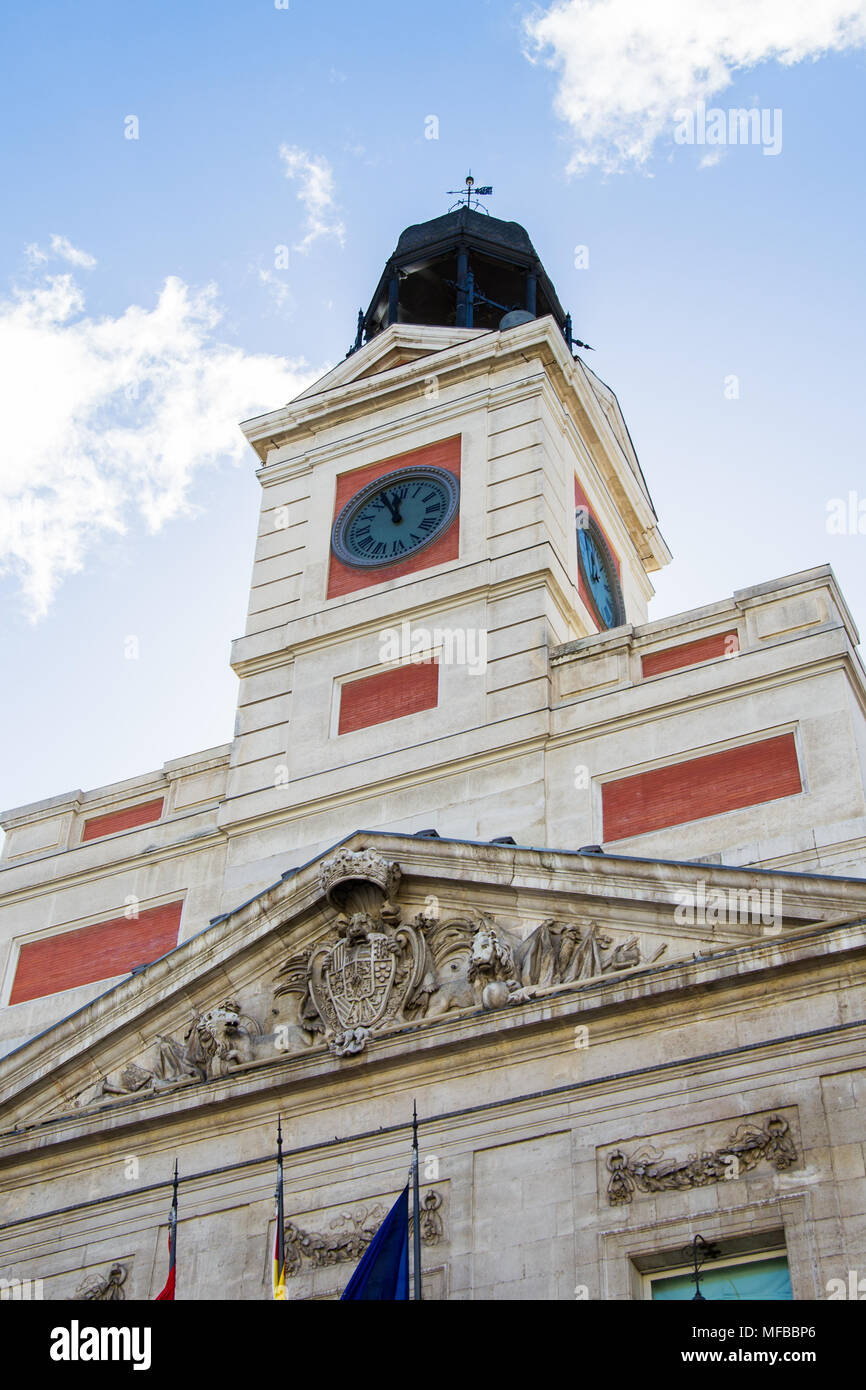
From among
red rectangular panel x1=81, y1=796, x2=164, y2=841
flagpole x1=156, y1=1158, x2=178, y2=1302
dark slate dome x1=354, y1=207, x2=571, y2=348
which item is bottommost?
flagpole x1=156, y1=1158, x2=178, y2=1302

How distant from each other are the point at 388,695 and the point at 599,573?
4925 mm

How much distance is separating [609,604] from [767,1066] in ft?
36.3

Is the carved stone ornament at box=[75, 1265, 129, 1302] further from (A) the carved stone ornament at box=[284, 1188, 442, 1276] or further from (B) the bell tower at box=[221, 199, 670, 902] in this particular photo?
(B) the bell tower at box=[221, 199, 670, 902]

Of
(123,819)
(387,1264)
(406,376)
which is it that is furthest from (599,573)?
(387,1264)

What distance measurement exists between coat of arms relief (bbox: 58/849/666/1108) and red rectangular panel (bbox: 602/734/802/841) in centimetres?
203

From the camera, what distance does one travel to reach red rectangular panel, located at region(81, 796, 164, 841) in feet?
76.7

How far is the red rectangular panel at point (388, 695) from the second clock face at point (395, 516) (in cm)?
209

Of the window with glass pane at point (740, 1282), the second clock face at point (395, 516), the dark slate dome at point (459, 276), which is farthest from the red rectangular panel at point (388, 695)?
the dark slate dome at point (459, 276)

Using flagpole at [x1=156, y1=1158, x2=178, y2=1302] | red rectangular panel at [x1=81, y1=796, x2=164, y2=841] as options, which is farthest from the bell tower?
flagpole at [x1=156, y1=1158, x2=178, y2=1302]

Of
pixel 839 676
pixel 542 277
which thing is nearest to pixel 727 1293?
pixel 839 676

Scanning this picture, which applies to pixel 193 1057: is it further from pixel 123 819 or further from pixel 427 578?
pixel 427 578

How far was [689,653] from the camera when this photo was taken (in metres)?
20.8
